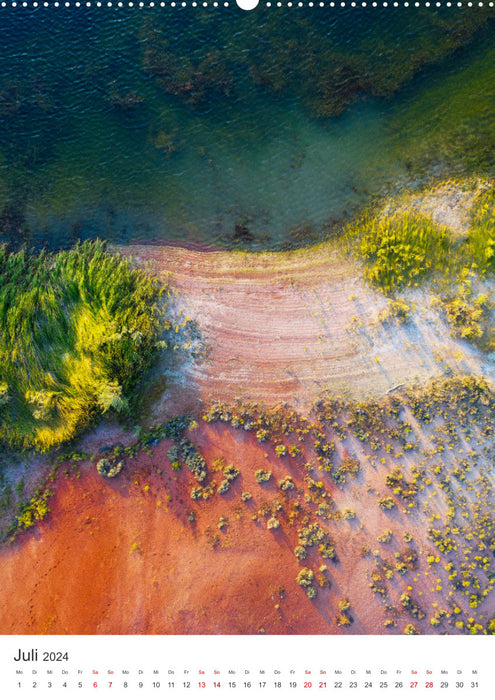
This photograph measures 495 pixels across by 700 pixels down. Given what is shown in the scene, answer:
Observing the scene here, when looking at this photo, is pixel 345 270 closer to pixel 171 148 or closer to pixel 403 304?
pixel 403 304

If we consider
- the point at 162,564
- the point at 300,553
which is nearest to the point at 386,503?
the point at 300,553

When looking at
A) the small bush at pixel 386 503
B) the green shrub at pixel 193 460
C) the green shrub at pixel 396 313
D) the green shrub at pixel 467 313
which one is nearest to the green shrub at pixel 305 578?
the small bush at pixel 386 503

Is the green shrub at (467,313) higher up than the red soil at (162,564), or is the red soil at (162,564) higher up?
the green shrub at (467,313)

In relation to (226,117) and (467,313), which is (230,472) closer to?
(467,313)

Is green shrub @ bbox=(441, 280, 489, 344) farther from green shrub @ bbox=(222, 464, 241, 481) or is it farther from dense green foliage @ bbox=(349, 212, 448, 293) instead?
green shrub @ bbox=(222, 464, 241, 481)

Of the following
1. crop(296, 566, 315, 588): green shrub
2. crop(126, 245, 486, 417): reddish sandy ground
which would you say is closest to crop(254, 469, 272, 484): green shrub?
crop(126, 245, 486, 417): reddish sandy ground

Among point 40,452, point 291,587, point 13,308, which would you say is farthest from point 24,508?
point 291,587

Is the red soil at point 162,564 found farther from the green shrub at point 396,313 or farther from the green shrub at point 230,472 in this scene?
the green shrub at point 396,313
